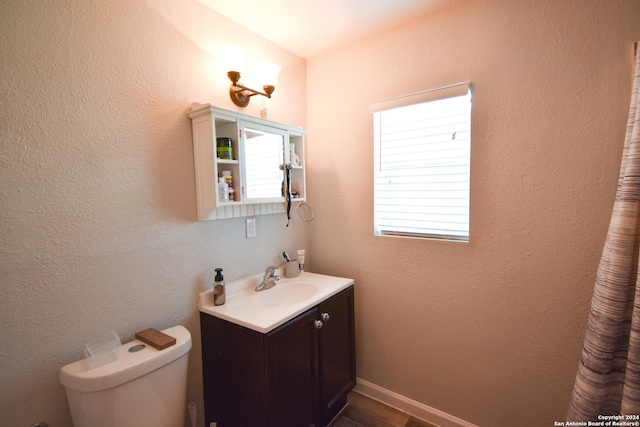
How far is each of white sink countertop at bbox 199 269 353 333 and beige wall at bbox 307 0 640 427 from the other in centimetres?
37

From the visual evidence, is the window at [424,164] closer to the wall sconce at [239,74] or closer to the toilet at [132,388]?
the wall sconce at [239,74]

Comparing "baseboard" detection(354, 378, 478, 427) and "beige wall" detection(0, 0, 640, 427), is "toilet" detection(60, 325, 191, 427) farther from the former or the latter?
"baseboard" detection(354, 378, 478, 427)

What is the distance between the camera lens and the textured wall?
0.97 m

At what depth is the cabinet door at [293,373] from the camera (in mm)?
1254

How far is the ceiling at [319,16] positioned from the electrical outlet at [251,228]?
1167mm

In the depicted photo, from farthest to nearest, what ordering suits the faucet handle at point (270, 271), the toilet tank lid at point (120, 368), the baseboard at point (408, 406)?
the faucet handle at point (270, 271) < the baseboard at point (408, 406) < the toilet tank lid at point (120, 368)

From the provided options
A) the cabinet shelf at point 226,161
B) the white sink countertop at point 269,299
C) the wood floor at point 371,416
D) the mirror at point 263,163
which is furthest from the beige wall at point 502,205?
the cabinet shelf at point 226,161

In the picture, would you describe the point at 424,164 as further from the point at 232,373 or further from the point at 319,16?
the point at 232,373

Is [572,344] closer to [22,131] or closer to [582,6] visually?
[582,6]

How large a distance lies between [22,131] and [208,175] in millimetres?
647

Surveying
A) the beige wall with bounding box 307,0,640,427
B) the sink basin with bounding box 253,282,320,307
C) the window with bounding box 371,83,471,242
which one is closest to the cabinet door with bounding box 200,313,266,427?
the sink basin with bounding box 253,282,320,307

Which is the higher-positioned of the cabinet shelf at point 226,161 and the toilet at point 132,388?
the cabinet shelf at point 226,161

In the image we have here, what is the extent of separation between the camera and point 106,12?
3.83 ft

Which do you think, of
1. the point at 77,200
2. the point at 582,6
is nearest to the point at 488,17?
the point at 582,6
